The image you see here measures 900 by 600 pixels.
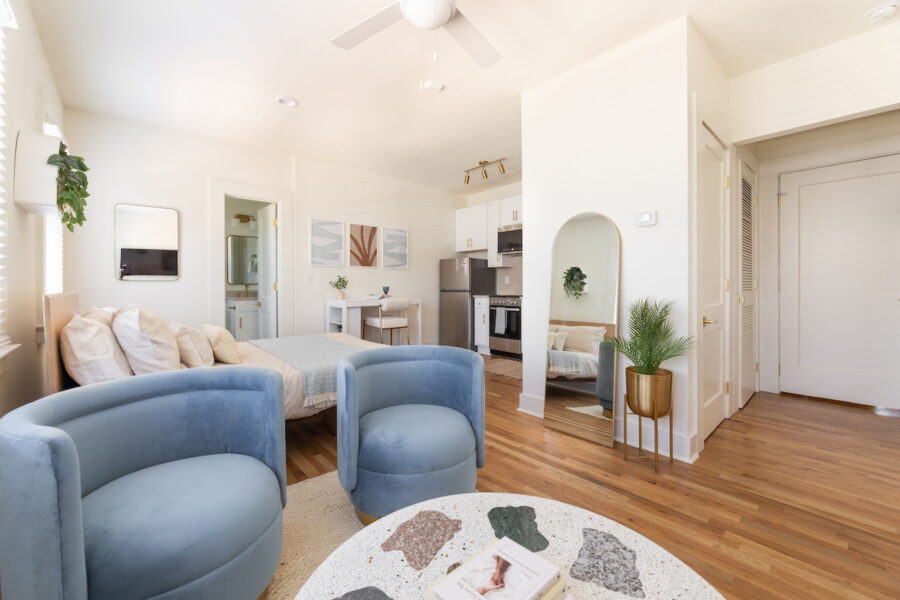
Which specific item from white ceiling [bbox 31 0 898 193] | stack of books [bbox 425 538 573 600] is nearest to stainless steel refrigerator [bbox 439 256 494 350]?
white ceiling [bbox 31 0 898 193]

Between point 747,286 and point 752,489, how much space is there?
219 cm

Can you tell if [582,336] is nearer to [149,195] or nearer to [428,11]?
[428,11]

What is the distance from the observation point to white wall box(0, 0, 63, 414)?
69.8 inches

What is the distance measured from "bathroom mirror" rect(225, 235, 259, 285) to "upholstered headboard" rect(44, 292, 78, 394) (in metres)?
4.29

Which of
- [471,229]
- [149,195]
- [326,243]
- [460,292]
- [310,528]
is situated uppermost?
[471,229]

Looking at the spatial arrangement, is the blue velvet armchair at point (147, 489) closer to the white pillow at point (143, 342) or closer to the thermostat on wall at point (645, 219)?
the white pillow at point (143, 342)

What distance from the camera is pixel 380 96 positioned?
10.4 ft

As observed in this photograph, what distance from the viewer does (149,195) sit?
3736mm

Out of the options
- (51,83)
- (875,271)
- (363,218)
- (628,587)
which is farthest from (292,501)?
(875,271)

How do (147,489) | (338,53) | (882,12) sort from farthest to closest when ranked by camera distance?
(338,53) → (882,12) → (147,489)

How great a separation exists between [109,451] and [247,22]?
244cm

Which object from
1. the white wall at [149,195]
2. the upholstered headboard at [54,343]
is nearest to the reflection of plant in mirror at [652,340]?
the upholstered headboard at [54,343]

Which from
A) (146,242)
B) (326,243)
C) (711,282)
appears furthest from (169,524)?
(326,243)

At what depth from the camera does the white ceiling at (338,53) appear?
2180 millimetres
